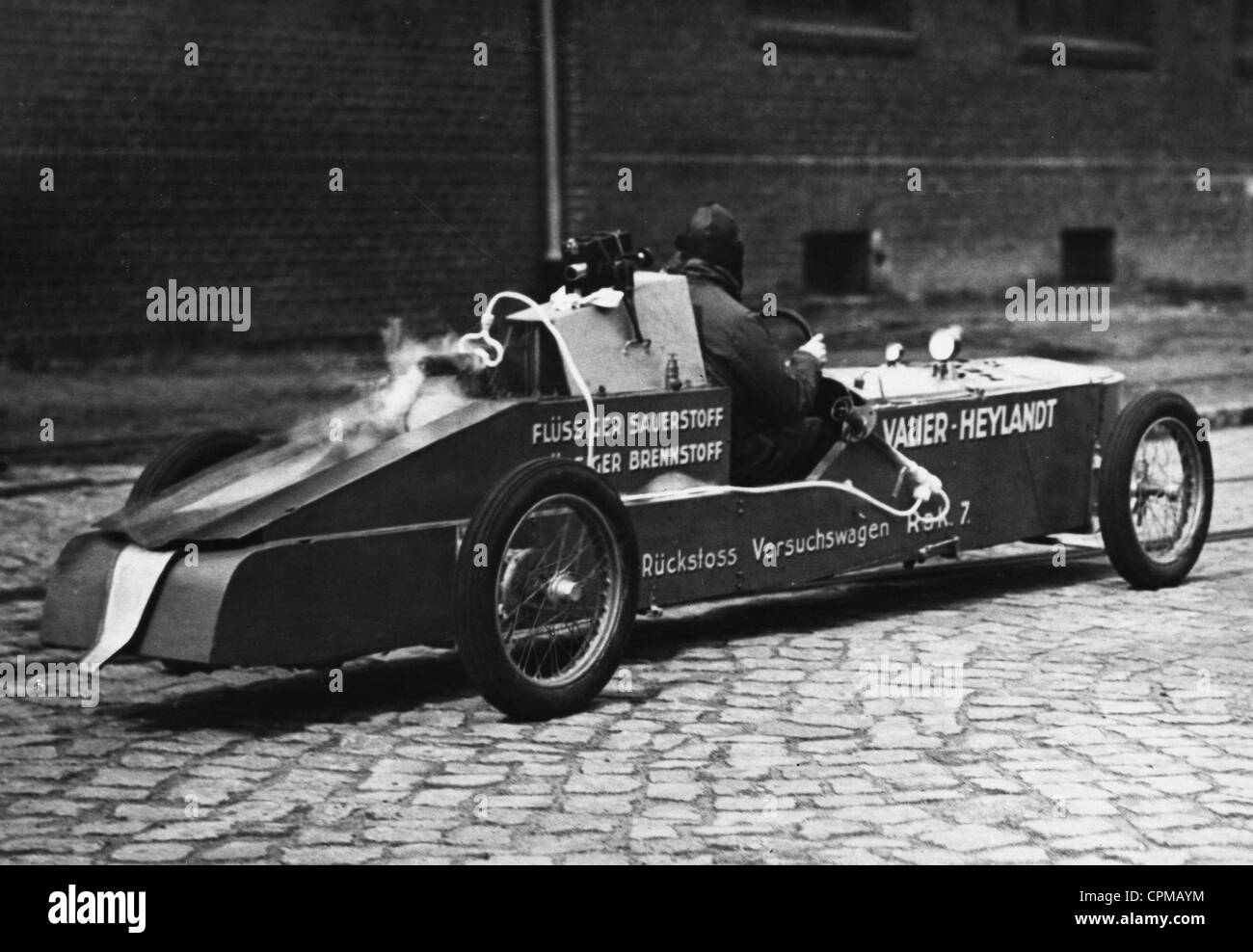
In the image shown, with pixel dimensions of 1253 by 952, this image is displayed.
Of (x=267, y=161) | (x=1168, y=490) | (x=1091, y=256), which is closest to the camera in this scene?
(x=1168, y=490)

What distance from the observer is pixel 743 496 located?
6914 mm

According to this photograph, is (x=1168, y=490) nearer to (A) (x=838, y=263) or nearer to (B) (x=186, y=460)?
(B) (x=186, y=460)

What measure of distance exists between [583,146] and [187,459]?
28.6 ft

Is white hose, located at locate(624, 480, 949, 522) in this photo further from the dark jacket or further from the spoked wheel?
the spoked wheel

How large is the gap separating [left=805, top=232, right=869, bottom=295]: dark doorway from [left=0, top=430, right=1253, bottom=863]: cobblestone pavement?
958 cm

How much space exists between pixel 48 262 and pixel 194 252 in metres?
0.99

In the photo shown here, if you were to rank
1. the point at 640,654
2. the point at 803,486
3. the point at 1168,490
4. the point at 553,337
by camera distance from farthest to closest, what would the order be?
the point at 1168,490 < the point at 803,486 < the point at 640,654 < the point at 553,337

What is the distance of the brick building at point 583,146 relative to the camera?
41.7 feet

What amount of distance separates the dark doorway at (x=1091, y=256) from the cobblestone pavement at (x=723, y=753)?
11.8m

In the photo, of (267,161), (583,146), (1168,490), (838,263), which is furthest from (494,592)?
(838,263)

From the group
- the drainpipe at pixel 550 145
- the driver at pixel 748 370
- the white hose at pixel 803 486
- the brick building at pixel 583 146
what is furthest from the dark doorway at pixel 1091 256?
the driver at pixel 748 370

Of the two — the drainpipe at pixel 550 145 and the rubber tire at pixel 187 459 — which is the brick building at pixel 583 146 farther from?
the rubber tire at pixel 187 459

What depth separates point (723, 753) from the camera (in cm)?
561

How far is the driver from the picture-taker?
704cm
